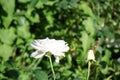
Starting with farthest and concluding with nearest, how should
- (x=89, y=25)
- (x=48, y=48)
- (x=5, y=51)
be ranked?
(x=5, y=51) < (x=89, y=25) < (x=48, y=48)

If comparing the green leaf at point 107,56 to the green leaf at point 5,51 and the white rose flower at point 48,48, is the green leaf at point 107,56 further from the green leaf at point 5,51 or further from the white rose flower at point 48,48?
the white rose flower at point 48,48

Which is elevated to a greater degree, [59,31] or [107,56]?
[59,31]

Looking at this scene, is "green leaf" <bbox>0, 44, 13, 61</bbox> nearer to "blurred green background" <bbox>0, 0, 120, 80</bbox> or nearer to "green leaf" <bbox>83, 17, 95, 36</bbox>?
"blurred green background" <bbox>0, 0, 120, 80</bbox>

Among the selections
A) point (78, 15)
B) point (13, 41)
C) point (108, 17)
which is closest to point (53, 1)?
point (78, 15)

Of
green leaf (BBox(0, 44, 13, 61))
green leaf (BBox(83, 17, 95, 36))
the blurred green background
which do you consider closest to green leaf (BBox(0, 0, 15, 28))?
the blurred green background

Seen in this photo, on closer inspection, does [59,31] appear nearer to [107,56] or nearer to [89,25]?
[89,25]

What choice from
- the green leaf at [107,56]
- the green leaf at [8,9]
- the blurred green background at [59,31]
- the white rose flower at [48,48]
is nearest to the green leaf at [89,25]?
the blurred green background at [59,31]

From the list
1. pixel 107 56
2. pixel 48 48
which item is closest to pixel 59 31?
pixel 107 56
